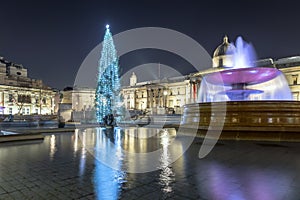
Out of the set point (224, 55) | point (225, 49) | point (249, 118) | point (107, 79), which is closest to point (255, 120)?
point (249, 118)

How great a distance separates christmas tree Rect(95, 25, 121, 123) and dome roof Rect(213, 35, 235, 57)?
3860 cm

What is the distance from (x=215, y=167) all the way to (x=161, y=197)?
2140 mm

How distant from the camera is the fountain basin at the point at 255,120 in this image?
9.08 meters

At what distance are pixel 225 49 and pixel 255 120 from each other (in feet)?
162

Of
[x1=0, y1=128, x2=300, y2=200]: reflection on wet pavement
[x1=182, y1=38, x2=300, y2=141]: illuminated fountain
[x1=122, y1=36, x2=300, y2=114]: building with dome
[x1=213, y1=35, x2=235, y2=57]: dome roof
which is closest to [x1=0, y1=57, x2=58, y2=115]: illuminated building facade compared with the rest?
[x1=122, y1=36, x2=300, y2=114]: building with dome

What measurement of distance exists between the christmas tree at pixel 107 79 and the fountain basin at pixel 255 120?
40.4 ft

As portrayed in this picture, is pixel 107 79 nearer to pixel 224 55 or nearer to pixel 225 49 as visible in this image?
pixel 224 55

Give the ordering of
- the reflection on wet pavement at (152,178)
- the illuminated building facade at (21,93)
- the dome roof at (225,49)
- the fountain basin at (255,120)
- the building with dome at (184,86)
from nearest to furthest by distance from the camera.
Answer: the reflection on wet pavement at (152,178)
the fountain basin at (255,120)
the building with dome at (184,86)
the dome roof at (225,49)
the illuminated building facade at (21,93)

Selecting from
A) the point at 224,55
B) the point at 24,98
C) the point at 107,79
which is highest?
the point at 224,55

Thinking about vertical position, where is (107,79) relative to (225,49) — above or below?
below

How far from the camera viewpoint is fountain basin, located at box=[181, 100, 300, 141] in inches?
357

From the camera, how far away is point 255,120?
9.38 meters

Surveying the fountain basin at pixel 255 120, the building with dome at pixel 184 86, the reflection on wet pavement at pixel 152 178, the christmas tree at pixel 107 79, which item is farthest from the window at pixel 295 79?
the reflection on wet pavement at pixel 152 178

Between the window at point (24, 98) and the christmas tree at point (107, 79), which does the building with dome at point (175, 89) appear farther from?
the christmas tree at point (107, 79)
